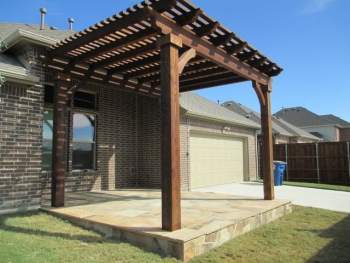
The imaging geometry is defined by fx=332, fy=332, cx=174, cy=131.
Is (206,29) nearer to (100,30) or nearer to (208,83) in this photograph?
(100,30)

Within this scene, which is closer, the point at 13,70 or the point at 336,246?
the point at 336,246

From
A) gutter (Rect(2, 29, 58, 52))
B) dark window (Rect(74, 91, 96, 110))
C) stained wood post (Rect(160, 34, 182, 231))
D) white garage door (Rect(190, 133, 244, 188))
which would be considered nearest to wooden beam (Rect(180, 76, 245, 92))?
dark window (Rect(74, 91, 96, 110))

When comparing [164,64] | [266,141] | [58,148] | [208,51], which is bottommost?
[58,148]

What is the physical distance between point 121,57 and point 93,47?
71cm

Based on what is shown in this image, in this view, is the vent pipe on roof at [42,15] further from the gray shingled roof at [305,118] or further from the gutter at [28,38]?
the gray shingled roof at [305,118]

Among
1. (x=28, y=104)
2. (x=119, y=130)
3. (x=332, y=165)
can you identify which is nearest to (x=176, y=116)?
(x=28, y=104)

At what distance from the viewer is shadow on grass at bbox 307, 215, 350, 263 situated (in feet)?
16.8

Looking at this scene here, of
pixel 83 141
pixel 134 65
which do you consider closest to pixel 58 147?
pixel 83 141

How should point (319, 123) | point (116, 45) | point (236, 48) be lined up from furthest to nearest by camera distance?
point (319, 123)
point (236, 48)
point (116, 45)

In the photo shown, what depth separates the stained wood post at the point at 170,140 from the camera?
521 centimetres

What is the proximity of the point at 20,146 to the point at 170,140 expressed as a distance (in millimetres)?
3913

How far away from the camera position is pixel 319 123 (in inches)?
1512

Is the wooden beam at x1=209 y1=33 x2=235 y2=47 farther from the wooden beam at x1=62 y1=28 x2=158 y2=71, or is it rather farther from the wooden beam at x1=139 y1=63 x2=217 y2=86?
the wooden beam at x1=62 y1=28 x2=158 y2=71

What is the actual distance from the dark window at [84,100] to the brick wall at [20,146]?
7.15 ft
